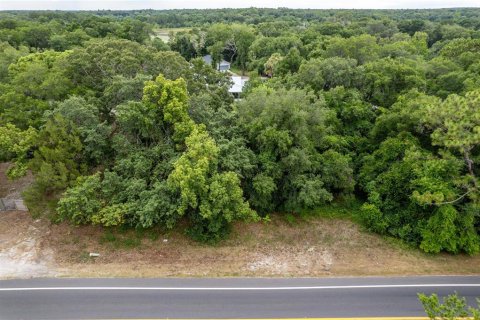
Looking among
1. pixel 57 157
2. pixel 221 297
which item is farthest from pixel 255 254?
pixel 57 157

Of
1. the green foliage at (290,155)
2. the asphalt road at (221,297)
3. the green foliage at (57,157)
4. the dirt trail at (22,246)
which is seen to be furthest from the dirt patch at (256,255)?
the green foliage at (57,157)

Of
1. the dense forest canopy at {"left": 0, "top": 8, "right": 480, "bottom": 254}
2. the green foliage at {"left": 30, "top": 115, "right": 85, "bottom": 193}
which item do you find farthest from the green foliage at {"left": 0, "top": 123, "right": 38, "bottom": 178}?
the green foliage at {"left": 30, "top": 115, "right": 85, "bottom": 193}

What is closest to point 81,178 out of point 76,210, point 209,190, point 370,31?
point 76,210

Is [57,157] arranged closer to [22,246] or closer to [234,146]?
[22,246]

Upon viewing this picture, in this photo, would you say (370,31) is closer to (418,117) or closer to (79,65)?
(418,117)

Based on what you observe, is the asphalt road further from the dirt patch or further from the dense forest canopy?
the dense forest canopy

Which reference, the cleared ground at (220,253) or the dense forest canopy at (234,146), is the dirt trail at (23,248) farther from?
the dense forest canopy at (234,146)
